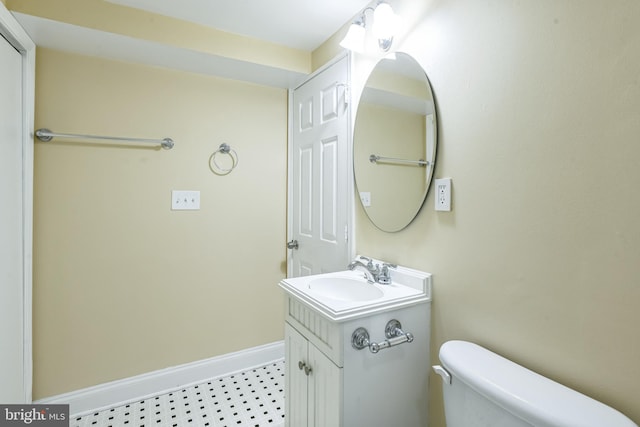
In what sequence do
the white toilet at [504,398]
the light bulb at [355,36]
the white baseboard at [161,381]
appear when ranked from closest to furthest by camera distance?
the white toilet at [504,398] < the light bulb at [355,36] < the white baseboard at [161,381]

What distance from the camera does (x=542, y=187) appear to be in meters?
0.87

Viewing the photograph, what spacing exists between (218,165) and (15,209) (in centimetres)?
102

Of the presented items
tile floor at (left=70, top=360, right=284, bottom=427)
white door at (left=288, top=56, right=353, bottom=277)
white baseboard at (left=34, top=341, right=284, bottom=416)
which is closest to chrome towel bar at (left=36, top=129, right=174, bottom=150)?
white door at (left=288, top=56, right=353, bottom=277)

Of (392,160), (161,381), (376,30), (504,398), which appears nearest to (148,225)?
(161,381)

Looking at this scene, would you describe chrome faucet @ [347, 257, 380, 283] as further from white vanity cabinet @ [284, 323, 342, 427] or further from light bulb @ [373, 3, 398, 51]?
light bulb @ [373, 3, 398, 51]

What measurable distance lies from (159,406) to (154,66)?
2.00 metres

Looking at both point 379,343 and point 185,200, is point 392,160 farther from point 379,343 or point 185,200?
point 185,200

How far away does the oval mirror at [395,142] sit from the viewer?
124 centimetres

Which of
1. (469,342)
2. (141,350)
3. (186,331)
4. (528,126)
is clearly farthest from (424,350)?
(141,350)

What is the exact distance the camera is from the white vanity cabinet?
1.04m

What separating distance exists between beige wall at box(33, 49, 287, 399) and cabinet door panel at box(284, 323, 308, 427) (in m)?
0.86

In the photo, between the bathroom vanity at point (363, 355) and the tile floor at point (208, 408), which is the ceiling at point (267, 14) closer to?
the bathroom vanity at point (363, 355)

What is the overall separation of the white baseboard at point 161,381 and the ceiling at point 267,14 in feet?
6.79

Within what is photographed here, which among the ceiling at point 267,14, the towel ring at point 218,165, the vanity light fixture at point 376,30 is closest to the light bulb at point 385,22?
the vanity light fixture at point 376,30
